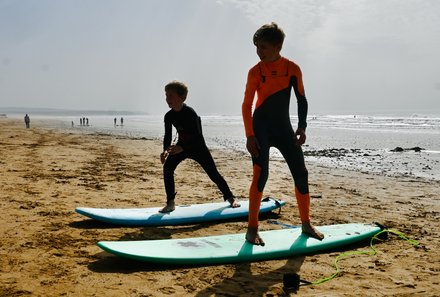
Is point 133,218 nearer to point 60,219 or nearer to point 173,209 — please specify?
point 173,209

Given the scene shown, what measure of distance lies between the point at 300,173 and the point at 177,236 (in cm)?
166

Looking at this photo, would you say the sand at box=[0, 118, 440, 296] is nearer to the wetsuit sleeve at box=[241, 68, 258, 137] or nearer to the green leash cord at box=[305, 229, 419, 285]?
the green leash cord at box=[305, 229, 419, 285]

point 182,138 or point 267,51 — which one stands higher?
point 267,51

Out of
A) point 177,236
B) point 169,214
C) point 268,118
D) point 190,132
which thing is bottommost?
point 177,236

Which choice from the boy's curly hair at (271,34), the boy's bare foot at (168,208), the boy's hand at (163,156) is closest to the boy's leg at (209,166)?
the boy's hand at (163,156)

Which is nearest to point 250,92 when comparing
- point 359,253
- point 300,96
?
point 300,96

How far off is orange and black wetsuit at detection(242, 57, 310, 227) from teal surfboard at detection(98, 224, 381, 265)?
322 mm

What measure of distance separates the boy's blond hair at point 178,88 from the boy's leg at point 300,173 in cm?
176

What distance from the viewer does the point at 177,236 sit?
4.54 metres

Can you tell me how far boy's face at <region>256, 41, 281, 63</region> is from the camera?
3.78 meters

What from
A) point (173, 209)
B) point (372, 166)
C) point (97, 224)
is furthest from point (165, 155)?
point (372, 166)

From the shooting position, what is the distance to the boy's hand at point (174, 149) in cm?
519

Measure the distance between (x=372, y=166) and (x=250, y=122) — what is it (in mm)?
10269

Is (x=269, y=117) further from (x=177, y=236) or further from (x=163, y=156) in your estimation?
(x=177, y=236)
